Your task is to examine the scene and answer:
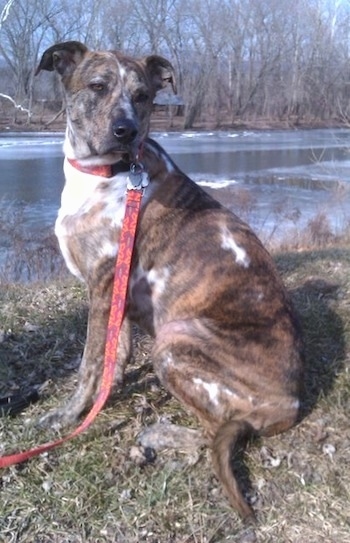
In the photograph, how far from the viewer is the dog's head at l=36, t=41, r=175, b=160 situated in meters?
3.59

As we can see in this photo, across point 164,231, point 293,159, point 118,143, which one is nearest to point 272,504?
point 164,231

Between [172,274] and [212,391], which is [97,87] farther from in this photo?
[212,391]

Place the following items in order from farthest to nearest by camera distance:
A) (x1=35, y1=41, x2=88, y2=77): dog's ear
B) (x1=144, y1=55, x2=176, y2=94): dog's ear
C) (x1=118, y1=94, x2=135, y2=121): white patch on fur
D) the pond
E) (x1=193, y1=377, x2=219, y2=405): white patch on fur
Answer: the pond < (x1=144, y1=55, x2=176, y2=94): dog's ear < (x1=35, y1=41, x2=88, y2=77): dog's ear < (x1=118, y1=94, x2=135, y2=121): white patch on fur < (x1=193, y1=377, x2=219, y2=405): white patch on fur

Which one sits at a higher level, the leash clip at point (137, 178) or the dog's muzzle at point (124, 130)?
the dog's muzzle at point (124, 130)

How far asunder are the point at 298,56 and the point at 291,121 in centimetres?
789

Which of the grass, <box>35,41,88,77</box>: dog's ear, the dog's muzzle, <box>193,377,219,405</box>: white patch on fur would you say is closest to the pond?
→ the grass

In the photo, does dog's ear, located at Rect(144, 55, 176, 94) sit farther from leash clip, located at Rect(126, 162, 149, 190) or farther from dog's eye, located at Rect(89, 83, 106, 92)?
leash clip, located at Rect(126, 162, 149, 190)

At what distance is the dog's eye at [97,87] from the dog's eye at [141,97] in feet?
0.66

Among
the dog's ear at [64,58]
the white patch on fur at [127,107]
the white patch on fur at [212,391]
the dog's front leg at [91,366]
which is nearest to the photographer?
the white patch on fur at [212,391]

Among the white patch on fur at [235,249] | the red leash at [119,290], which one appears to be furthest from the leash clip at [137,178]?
the white patch on fur at [235,249]

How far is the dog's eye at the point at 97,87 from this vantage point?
3695 millimetres

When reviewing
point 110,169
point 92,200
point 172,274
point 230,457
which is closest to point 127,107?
point 110,169

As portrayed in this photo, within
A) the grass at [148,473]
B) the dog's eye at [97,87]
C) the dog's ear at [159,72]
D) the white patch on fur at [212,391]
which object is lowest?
the grass at [148,473]

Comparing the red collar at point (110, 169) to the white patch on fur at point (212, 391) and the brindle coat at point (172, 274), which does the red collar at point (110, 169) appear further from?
the white patch on fur at point (212, 391)
